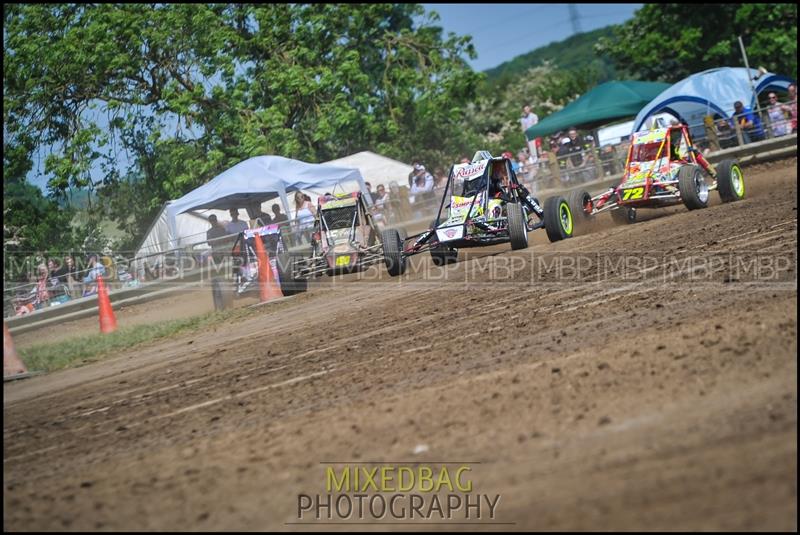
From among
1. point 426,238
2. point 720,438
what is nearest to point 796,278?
point 720,438

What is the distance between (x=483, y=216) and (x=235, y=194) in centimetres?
813

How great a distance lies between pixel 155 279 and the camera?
1789 cm

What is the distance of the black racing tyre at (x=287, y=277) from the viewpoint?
1310 centimetres

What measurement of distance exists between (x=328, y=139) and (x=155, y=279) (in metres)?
10.2

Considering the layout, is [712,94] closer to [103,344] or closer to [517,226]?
[517,226]

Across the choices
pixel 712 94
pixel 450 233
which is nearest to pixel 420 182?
pixel 712 94

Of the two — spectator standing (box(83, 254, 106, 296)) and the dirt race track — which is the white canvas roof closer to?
spectator standing (box(83, 254, 106, 296))

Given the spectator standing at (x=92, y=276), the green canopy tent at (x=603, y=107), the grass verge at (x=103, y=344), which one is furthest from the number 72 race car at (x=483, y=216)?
the green canopy tent at (x=603, y=107)

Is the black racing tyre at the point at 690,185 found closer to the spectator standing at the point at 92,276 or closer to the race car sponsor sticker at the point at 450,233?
the race car sponsor sticker at the point at 450,233

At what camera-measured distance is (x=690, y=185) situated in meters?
12.7

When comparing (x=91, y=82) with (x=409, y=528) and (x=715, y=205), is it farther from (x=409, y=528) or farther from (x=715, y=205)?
(x=409, y=528)

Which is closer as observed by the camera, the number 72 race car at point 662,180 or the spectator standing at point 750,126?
the number 72 race car at point 662,180

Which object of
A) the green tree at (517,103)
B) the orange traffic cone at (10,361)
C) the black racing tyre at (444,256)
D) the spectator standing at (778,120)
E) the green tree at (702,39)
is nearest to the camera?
the orange traffic cone at (10,361)

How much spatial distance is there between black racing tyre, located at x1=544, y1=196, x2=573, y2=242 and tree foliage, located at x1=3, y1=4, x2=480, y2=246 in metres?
12.8
